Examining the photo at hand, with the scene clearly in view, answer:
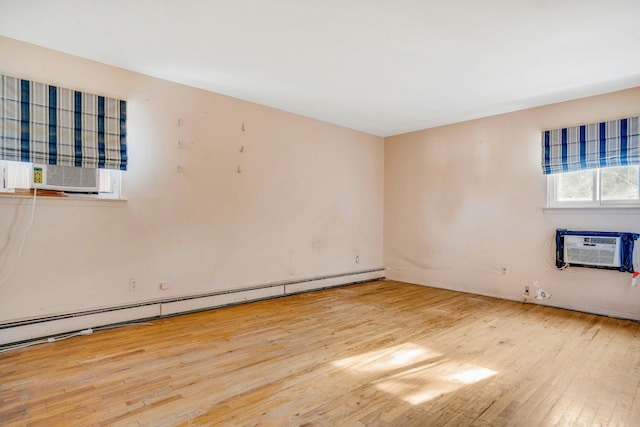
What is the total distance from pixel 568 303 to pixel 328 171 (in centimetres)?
371

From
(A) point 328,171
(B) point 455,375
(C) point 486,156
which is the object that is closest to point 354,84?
(A) point 328,171

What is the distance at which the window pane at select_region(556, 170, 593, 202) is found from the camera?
425cm

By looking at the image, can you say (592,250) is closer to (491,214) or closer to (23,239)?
(491,214)

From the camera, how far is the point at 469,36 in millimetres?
2869

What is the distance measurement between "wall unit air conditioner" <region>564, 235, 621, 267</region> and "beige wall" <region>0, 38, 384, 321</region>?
3.01 metres

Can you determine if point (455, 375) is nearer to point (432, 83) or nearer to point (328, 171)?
point (432, 83)

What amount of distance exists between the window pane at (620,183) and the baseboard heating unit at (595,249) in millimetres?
450

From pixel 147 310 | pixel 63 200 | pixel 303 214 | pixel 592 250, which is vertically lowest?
pixel 147 310

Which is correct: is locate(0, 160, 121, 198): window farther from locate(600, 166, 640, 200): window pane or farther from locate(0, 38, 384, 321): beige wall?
locate(600, 166, 640, 200): window pane

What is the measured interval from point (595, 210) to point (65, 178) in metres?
5.82

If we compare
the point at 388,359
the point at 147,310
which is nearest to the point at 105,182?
the point at 147,310

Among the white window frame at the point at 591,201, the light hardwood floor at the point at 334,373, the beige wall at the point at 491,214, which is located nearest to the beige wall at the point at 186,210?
the light hardwood floor at the point at 334,373

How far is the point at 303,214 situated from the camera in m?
5.19

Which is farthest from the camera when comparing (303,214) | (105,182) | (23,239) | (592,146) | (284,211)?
(303,214)
